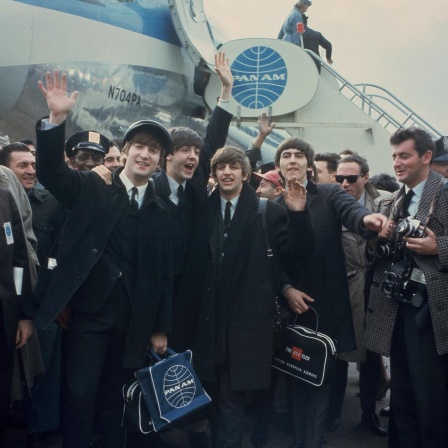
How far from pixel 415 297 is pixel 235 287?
0.96 metres

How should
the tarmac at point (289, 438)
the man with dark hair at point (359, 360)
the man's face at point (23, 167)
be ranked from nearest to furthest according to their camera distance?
the tarmac at point (289, 438) < the man with dark hair at point (359, 360) < the man's face at point (23, 167)

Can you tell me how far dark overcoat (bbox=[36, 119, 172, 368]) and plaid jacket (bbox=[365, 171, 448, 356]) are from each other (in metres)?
1.15

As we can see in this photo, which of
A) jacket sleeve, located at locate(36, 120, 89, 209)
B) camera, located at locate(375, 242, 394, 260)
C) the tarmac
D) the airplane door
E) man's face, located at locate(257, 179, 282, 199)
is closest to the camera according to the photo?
jacket sleeve, located at locate(36, 120, 89, 209)

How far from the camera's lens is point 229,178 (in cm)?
339

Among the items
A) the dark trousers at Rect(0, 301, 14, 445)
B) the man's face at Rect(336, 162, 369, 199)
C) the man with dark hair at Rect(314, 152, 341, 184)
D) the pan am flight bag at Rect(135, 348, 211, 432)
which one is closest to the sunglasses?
the man's face at Rect(336, 162, 369, 199)

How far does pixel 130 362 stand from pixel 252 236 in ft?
3.25

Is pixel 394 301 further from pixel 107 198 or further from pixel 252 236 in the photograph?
pixel 107 198

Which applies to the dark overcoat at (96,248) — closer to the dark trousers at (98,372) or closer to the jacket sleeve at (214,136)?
the dark trousers at (98,372)

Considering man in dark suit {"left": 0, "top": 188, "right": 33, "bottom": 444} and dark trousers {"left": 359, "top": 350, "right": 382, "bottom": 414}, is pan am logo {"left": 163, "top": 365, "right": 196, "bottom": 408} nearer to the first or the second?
man in dark suit {"left": 0, "top": 188, "right": 33, "bottom": 444}

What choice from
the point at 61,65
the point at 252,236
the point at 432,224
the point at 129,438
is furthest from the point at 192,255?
the point at 61,65

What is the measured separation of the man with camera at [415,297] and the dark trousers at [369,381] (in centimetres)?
74

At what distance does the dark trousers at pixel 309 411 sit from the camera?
3.38 metres

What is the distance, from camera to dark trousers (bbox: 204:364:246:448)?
3.17 m

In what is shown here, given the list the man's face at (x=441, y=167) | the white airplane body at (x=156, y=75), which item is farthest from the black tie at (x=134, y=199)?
the white airplane body at (x=156, y=75)
